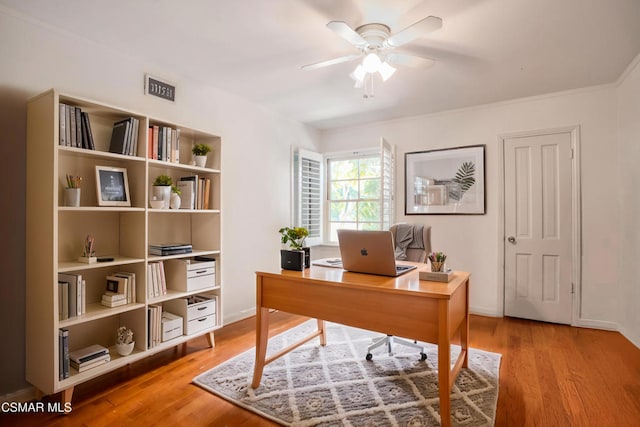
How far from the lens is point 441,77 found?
3.09 meters

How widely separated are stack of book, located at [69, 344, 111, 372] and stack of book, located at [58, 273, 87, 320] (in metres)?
0.27

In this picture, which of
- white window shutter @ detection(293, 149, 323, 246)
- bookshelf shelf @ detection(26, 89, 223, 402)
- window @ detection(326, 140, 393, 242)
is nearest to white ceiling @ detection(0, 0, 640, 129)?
bookshelf shelf @ detection(26, 89, 223, 402)

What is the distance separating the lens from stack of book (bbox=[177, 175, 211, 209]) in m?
2.88

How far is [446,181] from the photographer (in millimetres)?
4098

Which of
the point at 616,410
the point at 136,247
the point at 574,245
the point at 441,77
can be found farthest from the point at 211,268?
the point at 574,245

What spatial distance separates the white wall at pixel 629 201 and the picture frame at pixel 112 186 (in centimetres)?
418

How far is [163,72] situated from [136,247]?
1573mm

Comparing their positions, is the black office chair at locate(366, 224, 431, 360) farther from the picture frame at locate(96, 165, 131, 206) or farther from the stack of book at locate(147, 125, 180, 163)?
the picture frame at locate(96, 165, 131, 206)

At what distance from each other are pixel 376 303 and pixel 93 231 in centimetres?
214

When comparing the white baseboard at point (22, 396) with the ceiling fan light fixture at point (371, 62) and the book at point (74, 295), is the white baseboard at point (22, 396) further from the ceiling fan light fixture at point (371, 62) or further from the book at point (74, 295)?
the ceiling fan light fixture at point (371, 62)

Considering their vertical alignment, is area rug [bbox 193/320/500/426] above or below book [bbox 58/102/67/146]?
below

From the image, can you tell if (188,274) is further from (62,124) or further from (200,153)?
(62,124)

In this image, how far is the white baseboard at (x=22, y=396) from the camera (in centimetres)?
205

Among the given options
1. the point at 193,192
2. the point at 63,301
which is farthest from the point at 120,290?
the point at 193,192
